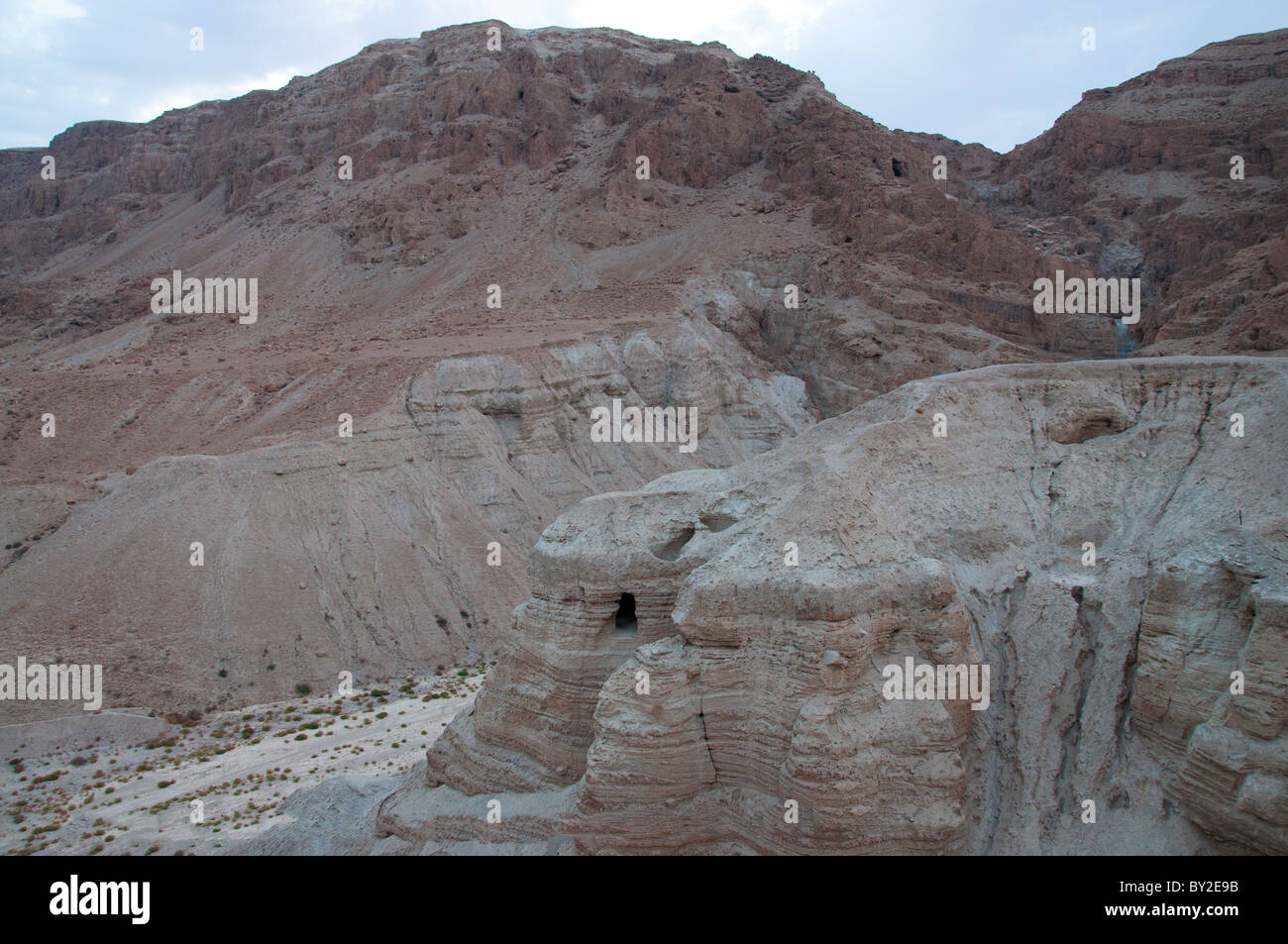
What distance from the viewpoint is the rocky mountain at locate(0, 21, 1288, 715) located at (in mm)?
27047

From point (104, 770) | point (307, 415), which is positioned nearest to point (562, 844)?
point (104, 770)

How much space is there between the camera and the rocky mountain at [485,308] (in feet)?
88.7

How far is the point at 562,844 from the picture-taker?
37.4ft

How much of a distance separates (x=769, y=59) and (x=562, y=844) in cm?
6299

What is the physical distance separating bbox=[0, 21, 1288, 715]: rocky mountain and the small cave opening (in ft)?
3.33

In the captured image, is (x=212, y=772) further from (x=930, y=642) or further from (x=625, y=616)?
(x=930, y=642)

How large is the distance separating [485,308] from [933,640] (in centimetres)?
3873

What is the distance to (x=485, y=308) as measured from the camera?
46.4 metres

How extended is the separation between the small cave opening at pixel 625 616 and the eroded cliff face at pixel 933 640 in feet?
0.18

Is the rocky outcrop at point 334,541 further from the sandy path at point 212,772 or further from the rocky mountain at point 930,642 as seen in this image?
the rocky mountain at point 930,642

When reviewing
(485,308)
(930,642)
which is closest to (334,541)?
(485,308)

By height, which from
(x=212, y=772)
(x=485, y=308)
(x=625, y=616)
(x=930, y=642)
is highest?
(x=485, y=308)

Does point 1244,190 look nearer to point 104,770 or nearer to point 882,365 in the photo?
point 882,365

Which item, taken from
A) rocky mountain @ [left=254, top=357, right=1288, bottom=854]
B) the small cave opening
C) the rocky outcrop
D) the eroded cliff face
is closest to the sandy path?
the rocky outcrop
